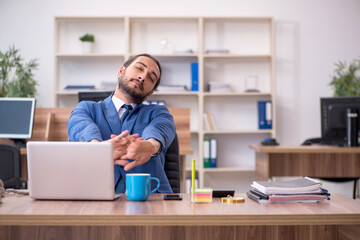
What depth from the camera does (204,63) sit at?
5070mm

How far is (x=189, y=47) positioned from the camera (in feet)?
16.6

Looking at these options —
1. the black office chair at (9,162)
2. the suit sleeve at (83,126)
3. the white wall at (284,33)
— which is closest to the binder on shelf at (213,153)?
the white wall at (284,33)

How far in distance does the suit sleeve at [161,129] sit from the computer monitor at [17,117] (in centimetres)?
188

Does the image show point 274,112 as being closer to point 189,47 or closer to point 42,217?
point 189,47

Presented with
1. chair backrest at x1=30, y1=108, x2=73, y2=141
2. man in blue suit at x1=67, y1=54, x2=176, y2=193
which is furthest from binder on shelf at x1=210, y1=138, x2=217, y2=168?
man in blue suit at x1=67, y1=54, x2=176, y2=193

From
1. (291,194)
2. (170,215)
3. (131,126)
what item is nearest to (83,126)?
(131,126)

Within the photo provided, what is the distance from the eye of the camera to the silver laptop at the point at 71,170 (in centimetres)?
133

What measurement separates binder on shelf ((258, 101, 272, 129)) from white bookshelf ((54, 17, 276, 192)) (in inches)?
5.7

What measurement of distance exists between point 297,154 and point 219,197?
2400mm

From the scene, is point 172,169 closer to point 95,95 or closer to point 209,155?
point 95,95

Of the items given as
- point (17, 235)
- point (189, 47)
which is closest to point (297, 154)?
point (189, 47)

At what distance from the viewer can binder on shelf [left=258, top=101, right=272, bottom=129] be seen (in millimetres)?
4820

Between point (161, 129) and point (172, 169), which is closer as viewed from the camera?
point (161, 129)

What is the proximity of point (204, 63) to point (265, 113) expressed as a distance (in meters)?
0.91
